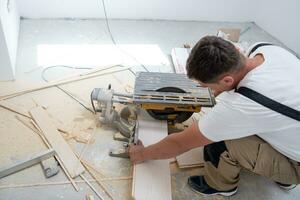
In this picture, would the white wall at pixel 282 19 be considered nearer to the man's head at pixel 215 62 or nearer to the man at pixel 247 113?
the man at pixel 247 113

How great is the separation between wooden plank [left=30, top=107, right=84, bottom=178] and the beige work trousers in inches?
31.0

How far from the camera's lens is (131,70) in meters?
2.45

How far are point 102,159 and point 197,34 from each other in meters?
2.05

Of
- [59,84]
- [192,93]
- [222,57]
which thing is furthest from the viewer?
[59,84]

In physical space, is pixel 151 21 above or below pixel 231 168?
above

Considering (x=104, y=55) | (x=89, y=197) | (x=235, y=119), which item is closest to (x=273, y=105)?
(x=235, y=119)

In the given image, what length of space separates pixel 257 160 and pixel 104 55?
1.76 meters

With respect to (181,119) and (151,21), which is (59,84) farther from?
(151,21)

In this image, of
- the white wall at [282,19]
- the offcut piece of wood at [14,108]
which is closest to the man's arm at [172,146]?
the offcut piece of wood at [14,108]

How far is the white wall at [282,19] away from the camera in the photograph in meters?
2.95

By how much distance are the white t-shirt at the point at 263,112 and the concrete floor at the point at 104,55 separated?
20.7 inches

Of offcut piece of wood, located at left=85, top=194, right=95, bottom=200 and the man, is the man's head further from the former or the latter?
offcut piece of wood, located at left=85, top=194, right=95, bottom=200

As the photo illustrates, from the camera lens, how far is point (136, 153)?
1.52 meters

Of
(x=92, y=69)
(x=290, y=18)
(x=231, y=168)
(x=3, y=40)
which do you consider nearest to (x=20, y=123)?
(x=3, y=40)
